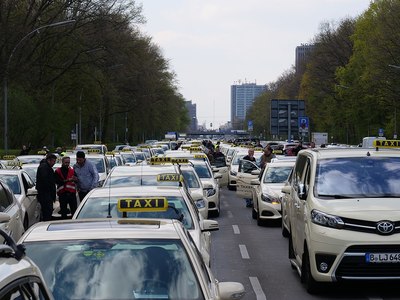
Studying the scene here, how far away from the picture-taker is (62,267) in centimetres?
551

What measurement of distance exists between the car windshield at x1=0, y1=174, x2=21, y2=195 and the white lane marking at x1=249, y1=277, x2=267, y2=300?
22.6 ft

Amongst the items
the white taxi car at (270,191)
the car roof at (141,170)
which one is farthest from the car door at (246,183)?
the car roof at (141,170)

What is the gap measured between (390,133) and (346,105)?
24.1ft

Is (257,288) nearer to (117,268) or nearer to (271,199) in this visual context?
(117,268)

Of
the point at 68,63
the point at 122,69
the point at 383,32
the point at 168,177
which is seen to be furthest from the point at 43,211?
the point at 383,32

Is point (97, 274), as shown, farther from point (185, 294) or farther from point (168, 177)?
point (168, 177)

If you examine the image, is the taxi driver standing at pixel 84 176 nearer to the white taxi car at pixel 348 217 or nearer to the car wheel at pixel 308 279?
the white taxi car at pixel 348 217

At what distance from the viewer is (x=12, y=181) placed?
1742cm

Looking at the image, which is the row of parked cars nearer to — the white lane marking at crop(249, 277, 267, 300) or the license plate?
the license plate

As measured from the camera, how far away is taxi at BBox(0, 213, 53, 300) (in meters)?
3.17

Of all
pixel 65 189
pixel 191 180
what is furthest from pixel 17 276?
pixel 191 180

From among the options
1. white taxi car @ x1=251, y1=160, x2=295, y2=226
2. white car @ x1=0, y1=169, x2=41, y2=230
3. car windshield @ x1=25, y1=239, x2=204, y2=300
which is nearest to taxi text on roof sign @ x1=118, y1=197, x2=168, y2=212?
car windshield @ x1=25, y1=239, x2=204, y2=300

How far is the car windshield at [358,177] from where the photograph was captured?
424 inches

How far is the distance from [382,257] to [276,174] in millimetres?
11510
